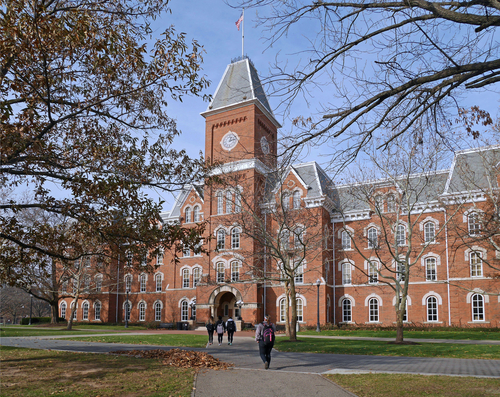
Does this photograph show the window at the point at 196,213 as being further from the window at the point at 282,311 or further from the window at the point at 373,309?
the window at the point at 373,309

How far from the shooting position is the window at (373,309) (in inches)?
1508

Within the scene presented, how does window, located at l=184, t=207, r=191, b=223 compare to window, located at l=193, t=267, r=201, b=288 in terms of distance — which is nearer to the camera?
window, located at l=193, t=267, r=201, b=288

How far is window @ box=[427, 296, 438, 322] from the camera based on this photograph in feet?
117

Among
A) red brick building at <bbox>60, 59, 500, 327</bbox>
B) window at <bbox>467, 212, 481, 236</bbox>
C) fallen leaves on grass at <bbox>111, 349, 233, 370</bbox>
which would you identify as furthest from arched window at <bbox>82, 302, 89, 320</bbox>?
window at <bbox>467, 212, 481, 236</bbox>

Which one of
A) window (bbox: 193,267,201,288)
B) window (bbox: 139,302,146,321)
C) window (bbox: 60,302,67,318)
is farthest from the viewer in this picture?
window (bbox: 60,302,67,318)

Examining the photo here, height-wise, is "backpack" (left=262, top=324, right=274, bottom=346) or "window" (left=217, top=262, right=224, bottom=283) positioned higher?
"window" (left=217, top=262, right=224, bottom=283)

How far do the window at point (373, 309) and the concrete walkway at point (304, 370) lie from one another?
23703 mm

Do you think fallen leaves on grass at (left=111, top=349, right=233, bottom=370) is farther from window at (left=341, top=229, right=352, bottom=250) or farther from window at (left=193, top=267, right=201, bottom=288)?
window at (left=193, top=267, right=201, bottom=288)

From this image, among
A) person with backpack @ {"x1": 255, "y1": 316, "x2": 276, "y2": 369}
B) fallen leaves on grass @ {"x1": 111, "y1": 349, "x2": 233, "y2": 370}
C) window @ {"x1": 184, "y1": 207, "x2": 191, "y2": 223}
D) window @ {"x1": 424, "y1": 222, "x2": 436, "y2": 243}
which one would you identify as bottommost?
fallen leaves on grass @ {"x1": 111, "y1": 349, "x2": 233, "y2": 370}

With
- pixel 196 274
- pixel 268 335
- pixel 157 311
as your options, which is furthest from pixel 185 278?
pixel 268 335

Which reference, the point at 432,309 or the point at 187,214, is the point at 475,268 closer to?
the point at 432,309

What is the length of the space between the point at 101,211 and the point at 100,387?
172 inches

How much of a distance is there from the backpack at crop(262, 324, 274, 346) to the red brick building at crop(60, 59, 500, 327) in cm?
1717

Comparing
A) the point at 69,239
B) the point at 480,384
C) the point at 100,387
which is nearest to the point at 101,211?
the point at 69,239
